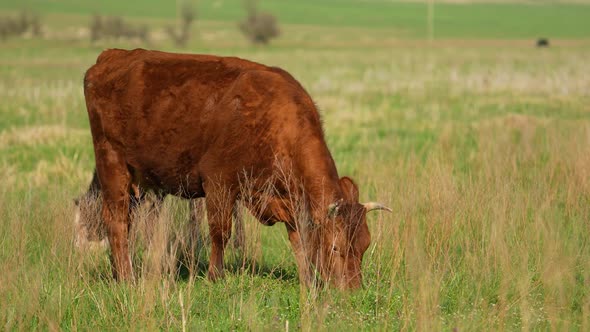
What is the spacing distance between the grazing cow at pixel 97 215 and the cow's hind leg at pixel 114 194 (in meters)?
0.21

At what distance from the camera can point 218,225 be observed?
22.3 feet

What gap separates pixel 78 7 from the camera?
116062 millimetres

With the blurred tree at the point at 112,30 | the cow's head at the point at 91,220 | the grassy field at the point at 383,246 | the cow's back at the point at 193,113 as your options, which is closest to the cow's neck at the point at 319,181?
the cow's back at the point at 193,113

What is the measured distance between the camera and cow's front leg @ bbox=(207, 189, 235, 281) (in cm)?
672

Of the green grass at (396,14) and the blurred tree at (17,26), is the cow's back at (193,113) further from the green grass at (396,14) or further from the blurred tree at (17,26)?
the green grass at (396,14)

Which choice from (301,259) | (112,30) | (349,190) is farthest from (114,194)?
(112,30)

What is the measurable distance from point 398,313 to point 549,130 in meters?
8.26

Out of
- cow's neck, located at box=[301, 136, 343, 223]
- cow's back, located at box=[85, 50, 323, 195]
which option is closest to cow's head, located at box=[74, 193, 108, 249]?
cow's back, located at box=[85, 50, 323, 195]

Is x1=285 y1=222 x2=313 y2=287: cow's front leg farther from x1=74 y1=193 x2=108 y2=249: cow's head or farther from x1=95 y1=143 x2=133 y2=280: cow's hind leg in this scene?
x1=74 y1=193 x2=108 y2=249: cow's head

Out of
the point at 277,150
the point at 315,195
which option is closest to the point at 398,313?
the point at 315,195

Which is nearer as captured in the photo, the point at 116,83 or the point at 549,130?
the point at 116,83

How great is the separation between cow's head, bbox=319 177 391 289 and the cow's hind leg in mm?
2182

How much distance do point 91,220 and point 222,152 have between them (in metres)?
2.01

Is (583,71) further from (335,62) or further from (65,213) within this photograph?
(65,213)
